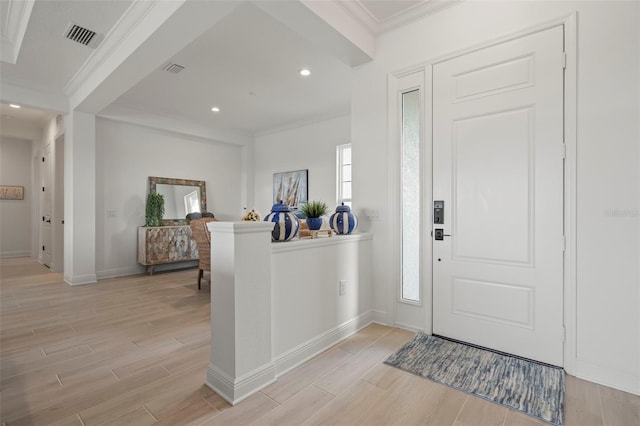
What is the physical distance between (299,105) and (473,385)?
4.73 meters

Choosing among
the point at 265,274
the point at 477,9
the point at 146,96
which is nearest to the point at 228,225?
the point at 265,274

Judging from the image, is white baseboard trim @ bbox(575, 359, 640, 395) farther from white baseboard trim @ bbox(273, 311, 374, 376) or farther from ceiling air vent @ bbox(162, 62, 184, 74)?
ceiling air vent @ bbox(162, 62, 184, 74)

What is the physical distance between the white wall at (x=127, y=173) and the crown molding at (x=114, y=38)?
1188mm

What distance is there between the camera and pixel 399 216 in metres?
2.93

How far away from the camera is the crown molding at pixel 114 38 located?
2.72 metres

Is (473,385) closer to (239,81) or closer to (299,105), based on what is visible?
(239,81)

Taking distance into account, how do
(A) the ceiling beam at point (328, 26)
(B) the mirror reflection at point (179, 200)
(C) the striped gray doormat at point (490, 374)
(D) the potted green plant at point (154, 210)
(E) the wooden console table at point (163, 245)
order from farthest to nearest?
(B) the mirror reflection at point (179, 200) < (D) the potted green plant at point (154, 210) < (E) the wooden console table at point (163, 245) < (A) the ceiling beam at point (328, 26) < (C) the striped gray doormat at point (490, 374)

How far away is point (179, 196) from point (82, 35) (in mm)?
3343

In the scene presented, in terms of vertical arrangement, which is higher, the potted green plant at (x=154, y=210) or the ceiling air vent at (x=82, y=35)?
the ceiling air vent at (x=82, y=35)

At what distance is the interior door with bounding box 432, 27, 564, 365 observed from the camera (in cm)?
218

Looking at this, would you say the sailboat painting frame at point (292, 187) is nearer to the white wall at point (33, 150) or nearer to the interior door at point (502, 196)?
the interior door at point (502, 196)

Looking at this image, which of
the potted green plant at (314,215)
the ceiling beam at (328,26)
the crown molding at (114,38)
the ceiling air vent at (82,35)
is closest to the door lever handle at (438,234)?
the potted green plant at (314,215)

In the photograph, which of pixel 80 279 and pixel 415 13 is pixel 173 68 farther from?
pixel 80 279

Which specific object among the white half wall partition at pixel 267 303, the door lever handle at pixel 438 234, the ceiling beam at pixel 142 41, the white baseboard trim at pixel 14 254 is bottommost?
the white baseboard trim at pixel 14 254
